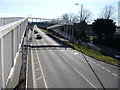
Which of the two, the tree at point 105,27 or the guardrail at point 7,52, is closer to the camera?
the guardrail at point 7,52

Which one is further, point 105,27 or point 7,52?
point 105,27

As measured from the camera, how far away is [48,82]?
1355cm

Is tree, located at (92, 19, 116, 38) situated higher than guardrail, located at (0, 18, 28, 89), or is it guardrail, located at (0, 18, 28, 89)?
tree, located at (92, 19, 116, 38)

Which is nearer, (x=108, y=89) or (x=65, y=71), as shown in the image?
(x=108, y=89)

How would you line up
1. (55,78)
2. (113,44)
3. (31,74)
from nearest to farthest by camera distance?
1. (55,78)
2. (31,74)
3. (113,44)

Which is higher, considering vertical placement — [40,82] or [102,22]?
[102,22]

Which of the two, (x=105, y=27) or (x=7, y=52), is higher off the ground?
(x=105, y=27)

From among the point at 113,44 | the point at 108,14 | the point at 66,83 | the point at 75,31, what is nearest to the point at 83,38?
the point at 75,31

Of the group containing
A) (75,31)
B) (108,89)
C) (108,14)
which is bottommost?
(108,89)

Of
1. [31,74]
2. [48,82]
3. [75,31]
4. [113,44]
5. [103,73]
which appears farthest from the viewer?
[75,31]

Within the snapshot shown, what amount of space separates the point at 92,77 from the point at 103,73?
2.14 meters

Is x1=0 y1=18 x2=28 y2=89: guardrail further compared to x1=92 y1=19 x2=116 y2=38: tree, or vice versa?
x1=92 y1=19 x2=116 y2=38: tree

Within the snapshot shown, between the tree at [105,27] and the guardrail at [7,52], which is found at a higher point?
the tree at [105,27]

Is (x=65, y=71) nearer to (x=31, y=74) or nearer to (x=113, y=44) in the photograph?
(x=31, y=74)
